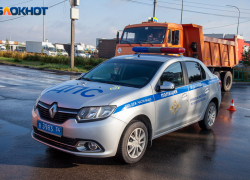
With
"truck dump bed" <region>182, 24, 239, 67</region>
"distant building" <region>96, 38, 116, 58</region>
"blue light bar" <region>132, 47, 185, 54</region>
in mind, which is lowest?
"blue light bar" <region>132, 47, 185, 54</region>

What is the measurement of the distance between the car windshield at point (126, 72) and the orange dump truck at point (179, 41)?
498 cm

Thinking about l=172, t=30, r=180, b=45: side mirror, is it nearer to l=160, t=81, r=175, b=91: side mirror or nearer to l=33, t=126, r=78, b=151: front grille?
l=160, t=81, r=175, b=91: side mirror

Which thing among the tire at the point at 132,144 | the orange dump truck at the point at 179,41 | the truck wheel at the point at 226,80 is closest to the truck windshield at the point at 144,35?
the orange dump truck at the point at 179,41

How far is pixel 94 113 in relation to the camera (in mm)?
A: 3721

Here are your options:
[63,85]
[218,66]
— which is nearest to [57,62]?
[218,66]

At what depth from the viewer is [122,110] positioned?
150 inches

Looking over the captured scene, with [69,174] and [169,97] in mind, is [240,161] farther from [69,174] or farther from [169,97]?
[69,174]

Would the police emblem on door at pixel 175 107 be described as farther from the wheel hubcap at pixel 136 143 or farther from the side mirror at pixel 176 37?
the side mirror at pixel 176 37

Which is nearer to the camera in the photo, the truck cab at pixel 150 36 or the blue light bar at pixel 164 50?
the blue light bar at pixel 164 50

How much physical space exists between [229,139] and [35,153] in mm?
3899

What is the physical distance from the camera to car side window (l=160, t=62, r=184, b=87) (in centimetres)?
489

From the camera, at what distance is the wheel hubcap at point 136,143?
13.3 ft

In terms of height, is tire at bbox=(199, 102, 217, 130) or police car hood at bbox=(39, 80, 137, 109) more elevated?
police car hood at bbox=(39, 80, 137, 109)

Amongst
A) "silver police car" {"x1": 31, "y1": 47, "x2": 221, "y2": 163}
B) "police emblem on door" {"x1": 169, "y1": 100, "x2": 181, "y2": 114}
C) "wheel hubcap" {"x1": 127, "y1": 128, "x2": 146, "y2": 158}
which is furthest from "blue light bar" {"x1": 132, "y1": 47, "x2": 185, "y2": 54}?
"wheel hubcap" {"x1": 127, "y1": 128, "x2": 146, "y2": 158}
